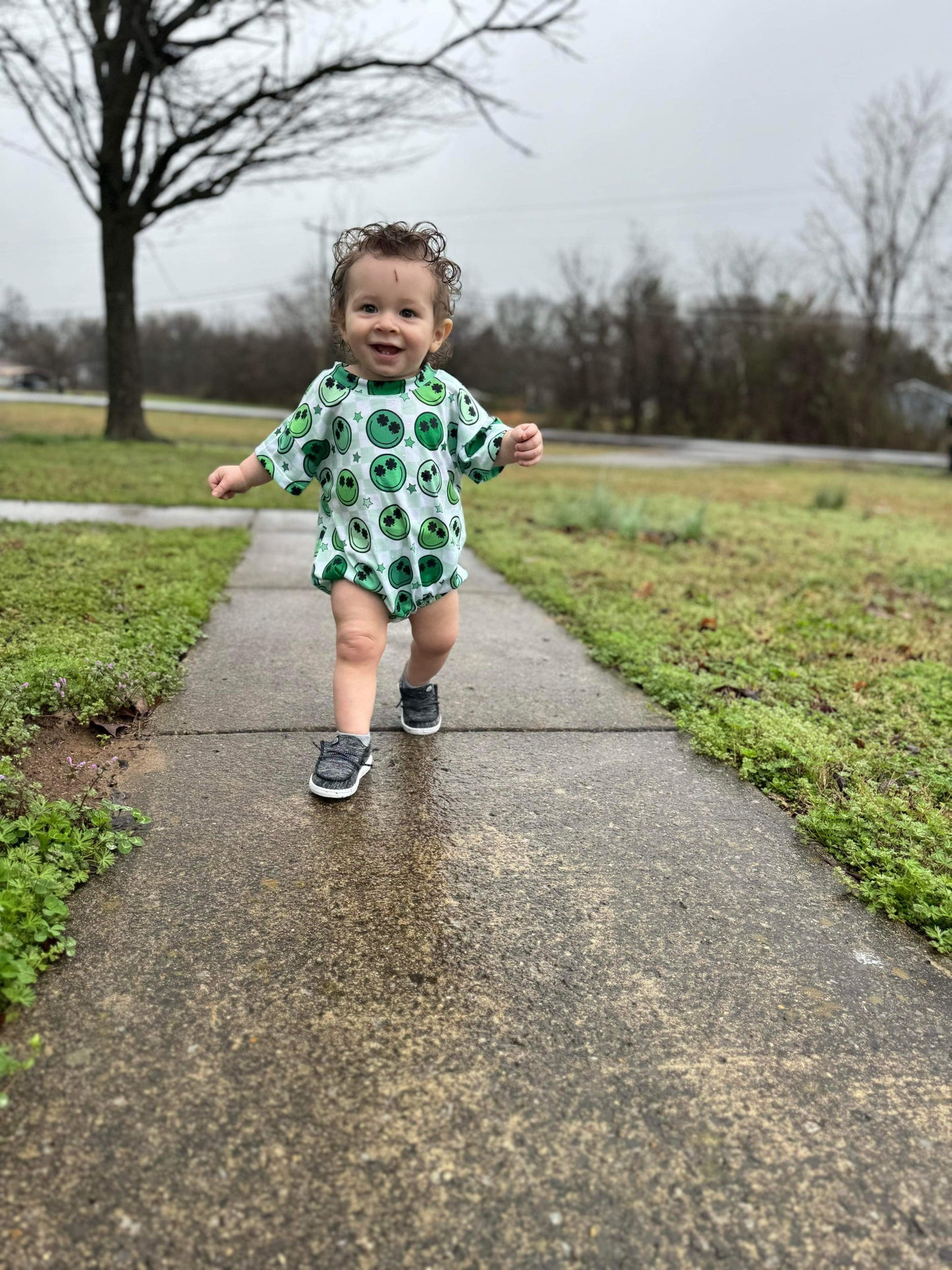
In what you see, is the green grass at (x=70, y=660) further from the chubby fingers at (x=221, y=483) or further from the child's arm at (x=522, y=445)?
the child's arm at (x=522, y=445)

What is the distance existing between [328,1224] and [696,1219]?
0.47 metres

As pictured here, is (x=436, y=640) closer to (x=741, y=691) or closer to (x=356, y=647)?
(x=356, y=647)

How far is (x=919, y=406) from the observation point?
106ft

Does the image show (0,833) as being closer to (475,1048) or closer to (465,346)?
(475,1048)

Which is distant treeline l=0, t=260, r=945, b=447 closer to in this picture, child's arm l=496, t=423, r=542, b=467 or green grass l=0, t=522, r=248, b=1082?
green grass l=0, t=522, r=248, b=1082

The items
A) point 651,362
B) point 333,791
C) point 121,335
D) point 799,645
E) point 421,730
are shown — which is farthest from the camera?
point 651,362

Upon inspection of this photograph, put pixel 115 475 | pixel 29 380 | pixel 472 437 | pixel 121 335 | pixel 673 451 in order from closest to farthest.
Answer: pixel 472 437, pixel 115 475, pixel 121 335, pixel 673 451, pixel 29 380

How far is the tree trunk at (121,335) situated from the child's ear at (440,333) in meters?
10.9

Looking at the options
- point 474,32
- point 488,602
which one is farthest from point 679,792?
point 474,32

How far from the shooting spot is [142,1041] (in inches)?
53.6

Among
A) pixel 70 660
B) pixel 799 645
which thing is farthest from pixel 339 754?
pixel 799 645

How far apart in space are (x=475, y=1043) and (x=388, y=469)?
1451mm

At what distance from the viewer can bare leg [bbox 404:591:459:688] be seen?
8.29ft

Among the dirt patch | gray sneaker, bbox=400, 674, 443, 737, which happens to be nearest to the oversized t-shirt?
gray sneaker, bbox=400, 674, 443, 737
